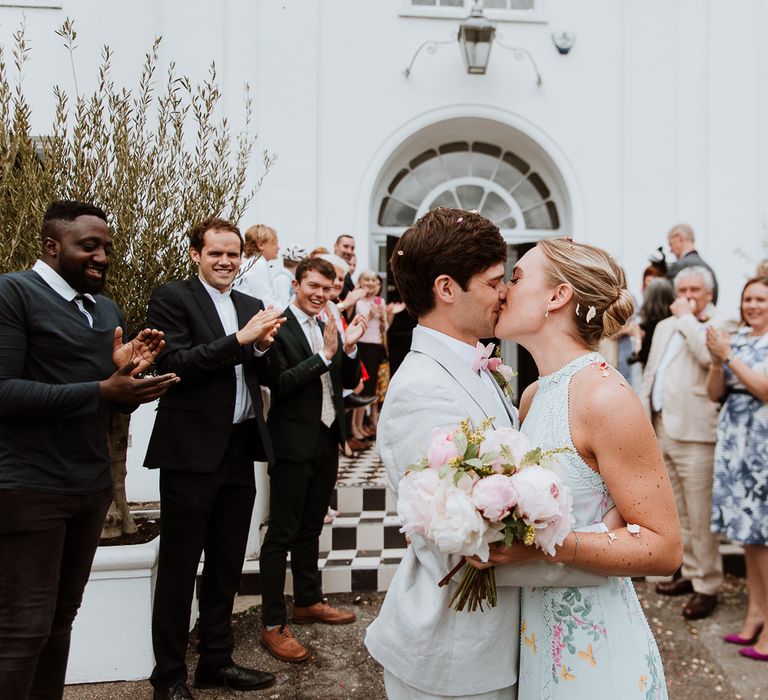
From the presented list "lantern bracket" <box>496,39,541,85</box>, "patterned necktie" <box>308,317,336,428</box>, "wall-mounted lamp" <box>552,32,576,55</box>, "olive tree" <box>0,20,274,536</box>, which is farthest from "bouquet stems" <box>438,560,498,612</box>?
"wall-mounted lamp" <box>552,32,576,55</box>

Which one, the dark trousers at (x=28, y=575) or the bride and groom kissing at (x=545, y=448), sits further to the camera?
the dark trousers at (x=28, y=575)

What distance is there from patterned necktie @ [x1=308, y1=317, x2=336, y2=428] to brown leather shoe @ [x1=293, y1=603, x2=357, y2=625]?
1.19 metres

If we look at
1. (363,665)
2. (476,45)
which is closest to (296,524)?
(363,665)

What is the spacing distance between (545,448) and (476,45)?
7510 millimetres

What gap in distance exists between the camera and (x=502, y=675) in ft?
5.74

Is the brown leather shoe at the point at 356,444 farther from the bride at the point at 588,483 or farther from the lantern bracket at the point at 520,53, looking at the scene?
the bride at the point at 588,483

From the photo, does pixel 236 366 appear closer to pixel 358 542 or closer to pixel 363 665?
pixel 363 665

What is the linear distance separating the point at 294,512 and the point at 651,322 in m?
3.16

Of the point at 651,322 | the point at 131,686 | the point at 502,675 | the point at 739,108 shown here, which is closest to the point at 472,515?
the point at 502,675

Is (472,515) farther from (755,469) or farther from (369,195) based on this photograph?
(369,195)

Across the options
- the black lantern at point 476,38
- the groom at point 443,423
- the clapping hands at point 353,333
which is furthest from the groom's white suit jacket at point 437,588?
the black lantern at point 476,38

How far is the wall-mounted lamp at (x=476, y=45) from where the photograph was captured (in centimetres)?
804

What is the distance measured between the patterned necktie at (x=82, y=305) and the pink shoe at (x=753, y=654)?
3979 mm

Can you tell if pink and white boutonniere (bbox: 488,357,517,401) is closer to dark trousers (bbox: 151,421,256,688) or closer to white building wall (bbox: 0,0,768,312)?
dark trousers (bbox: 151,421,256,688)
